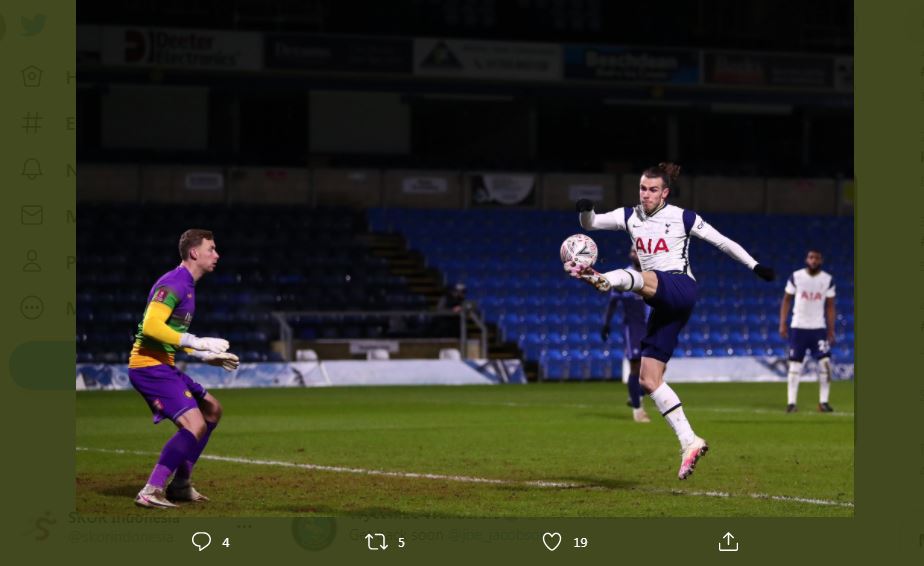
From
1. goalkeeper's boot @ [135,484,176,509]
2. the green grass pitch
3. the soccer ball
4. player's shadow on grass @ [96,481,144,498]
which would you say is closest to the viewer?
goalkeeper's boot @ [135,484,176,509]

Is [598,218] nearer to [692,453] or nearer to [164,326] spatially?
[692,453]

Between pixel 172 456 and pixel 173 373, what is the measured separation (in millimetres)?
576

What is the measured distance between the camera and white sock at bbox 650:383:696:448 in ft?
35.3

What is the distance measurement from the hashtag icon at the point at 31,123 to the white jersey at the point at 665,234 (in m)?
5.84

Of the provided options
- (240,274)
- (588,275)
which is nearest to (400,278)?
(240,274)

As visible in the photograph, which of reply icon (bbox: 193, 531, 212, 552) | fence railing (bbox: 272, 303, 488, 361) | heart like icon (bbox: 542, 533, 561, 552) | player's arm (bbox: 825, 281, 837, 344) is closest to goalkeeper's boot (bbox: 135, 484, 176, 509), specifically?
reply icon (bbox: 193, 531, 212, 552)

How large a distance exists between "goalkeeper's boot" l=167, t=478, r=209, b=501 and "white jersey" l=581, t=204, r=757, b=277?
11.6 ft

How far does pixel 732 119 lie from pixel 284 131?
45.5 ft

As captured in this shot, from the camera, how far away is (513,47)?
3738 cm

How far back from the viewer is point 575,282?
1414 inches

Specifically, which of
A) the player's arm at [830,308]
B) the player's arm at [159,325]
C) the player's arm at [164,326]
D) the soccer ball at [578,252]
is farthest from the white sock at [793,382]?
the player's arm at [159,325]

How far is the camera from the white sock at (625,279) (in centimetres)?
1008

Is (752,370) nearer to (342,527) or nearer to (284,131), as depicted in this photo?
(284,131)

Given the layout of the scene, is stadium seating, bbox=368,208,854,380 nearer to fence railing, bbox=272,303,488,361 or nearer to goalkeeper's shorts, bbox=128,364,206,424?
fence railing, bbox=272,303,488,361
